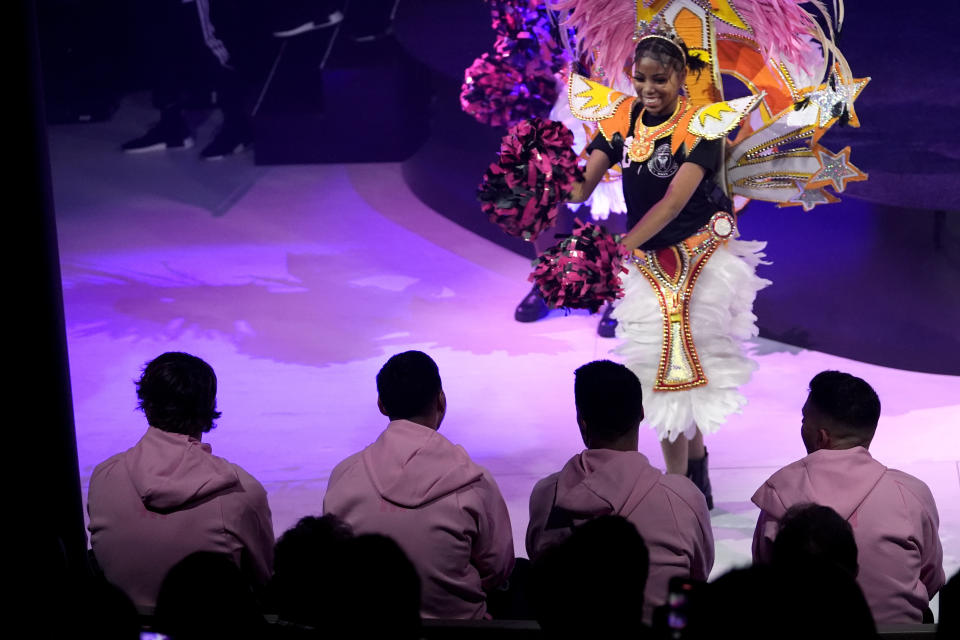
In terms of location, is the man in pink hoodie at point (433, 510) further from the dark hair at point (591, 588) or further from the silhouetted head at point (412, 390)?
the dark hair at point (591, 588)

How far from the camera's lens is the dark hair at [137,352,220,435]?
3148 mm

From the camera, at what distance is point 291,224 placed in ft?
29.3

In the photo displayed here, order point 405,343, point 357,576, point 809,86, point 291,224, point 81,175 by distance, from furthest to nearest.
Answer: point 81,175 < point 291,224 < point 405,343 < point 809,86 < point 357,576

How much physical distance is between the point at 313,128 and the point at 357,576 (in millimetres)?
8835

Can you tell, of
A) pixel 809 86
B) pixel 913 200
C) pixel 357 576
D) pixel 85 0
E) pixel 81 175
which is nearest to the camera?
pixel 357 576

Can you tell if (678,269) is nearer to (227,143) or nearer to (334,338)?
(334,338)

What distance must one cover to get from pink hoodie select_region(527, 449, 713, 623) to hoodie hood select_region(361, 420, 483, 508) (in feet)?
0.70

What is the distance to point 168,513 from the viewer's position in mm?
2969

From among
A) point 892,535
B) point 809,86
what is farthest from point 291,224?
point 892,535

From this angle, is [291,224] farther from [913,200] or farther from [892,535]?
[892,535]

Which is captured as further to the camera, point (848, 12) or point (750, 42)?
point (848, 12)

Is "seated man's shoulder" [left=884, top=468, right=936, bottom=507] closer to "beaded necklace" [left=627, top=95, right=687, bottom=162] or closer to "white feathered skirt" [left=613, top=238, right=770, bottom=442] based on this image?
"white feathered skirt" [left=613, top=238, right=770, bottom=442]

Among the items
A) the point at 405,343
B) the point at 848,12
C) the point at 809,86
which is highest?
the point at 848,12

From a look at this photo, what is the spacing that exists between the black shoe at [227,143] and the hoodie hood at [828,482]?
863 cm
